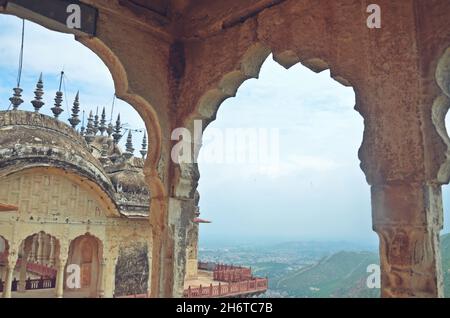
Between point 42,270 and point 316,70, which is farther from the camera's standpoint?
point 42,270

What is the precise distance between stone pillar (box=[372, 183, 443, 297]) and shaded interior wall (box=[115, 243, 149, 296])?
1431 centimetres

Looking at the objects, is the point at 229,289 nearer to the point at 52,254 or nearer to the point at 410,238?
the point at 52,254

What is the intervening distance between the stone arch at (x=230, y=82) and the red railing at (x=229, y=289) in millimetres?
10505

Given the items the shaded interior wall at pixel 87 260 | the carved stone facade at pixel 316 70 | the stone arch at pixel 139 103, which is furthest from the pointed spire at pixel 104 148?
the carved stone facade at pixel 316 70

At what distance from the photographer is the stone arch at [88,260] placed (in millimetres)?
15391

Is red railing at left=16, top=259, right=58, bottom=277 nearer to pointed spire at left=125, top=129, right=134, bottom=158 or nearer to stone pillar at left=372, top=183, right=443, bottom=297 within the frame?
pointed spire at left=125, top=129, right=134, bottom=158

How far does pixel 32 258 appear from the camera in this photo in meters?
20.7

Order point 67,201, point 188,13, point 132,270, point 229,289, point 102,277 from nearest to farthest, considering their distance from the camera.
A: point 188,13
point 67,201
point 102,277
point 132,270
point 229,289

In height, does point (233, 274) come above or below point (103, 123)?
below

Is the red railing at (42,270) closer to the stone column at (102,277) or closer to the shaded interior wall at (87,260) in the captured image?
the shaded interior wall at (87,260)

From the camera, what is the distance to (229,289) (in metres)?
17.1

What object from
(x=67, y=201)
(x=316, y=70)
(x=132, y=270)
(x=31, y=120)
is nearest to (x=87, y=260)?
(x=132, y=270)

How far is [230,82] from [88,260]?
14.3 m

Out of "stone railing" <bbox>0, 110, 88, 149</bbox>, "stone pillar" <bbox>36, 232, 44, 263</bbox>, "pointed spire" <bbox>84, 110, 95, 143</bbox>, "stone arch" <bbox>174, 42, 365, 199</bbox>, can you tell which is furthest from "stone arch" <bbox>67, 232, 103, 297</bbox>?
"stone arch" <bbox>174, 42, 365, 199</bbox>
